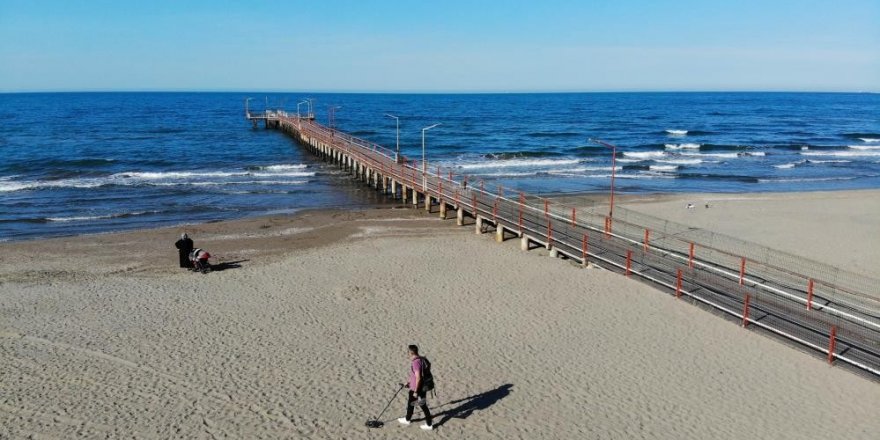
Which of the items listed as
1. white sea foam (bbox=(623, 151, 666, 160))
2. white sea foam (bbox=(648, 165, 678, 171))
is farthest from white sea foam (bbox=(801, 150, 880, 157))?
A: white sea foam (bbox=(648, 165, 678, 171))

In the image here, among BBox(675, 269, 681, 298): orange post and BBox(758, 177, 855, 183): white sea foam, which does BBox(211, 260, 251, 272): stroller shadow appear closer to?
BBox(675, 269, 681, 298): orange post

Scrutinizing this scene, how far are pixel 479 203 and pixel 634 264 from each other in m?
8.19

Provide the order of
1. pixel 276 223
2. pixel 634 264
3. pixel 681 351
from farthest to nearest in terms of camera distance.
→ pixel 276 223 < pixel 634 264 < pixel 681 351

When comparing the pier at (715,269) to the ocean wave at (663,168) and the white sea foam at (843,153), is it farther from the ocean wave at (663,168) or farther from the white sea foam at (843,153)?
the white sea foam at (843,153)

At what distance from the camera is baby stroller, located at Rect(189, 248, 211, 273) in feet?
59.9

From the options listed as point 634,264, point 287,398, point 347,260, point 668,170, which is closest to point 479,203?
point 347,260

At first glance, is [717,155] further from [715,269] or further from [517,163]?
[715,269]

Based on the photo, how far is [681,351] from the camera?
42.1ft

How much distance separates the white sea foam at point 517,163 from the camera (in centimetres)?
Result: 4466

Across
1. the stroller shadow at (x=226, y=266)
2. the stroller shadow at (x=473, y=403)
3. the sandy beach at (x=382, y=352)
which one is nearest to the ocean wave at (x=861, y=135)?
the sandy beach at (x=382, y=352)

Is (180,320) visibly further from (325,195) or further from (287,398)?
(325,195)

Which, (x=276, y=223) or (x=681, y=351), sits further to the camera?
(x=276, y=223)

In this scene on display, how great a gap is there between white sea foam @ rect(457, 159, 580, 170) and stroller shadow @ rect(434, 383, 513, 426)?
108 feet

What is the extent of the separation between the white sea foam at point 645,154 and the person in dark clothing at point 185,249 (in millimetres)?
39143
